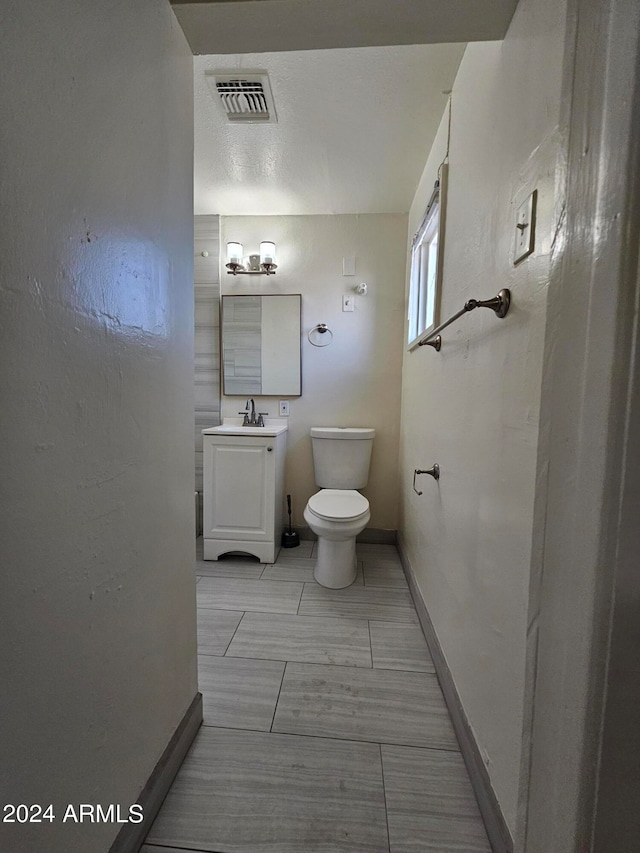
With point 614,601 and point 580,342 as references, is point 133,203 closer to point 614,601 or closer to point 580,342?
point 580,342

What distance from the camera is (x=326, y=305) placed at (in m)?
2.41

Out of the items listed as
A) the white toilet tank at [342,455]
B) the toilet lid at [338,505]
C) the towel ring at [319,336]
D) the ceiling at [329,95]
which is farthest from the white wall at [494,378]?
the towel ring at [319,336]

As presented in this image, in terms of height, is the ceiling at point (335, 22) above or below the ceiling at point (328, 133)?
below

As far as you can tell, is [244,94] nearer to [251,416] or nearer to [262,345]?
[262,345]

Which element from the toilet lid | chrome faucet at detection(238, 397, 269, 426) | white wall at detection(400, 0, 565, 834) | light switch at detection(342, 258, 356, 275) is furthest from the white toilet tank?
light switch at detection(342, 258, 356, 275)

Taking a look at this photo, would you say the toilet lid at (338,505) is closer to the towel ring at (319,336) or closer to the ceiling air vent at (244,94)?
the towel ring at (319,336)

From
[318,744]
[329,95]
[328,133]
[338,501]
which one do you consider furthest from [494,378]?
[328,133]

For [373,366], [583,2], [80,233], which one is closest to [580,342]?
[583,2]

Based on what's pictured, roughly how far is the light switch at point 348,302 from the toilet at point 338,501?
85 centimetres

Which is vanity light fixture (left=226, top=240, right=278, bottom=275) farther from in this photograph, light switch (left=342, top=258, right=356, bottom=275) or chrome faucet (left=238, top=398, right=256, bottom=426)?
chrome faucet (left=238, top=398, right=256, bottom=426)

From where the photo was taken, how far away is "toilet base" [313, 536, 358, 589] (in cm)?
184

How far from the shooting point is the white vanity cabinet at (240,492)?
82.8 inches

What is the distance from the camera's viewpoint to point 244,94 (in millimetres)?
1384

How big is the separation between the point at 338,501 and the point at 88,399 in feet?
5.06
